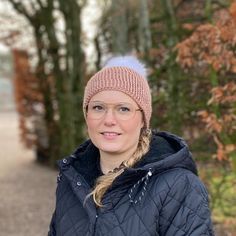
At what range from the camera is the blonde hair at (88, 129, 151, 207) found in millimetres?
2203

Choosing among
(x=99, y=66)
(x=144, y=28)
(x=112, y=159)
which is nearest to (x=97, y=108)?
(x=112, y=159)

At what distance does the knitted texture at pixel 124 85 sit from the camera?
2.28 m

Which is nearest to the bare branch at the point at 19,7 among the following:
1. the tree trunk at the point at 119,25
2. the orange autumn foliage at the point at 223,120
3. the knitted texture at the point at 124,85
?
the tree trunk at the point at 119,25

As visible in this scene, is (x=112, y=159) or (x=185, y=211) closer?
(x=185, y=211)

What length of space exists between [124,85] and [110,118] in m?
0.15

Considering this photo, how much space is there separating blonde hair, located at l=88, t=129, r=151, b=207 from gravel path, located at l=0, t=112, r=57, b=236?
512cm

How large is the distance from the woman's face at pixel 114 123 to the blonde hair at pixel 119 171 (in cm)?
3

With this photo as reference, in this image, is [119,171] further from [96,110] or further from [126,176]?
[96,110]

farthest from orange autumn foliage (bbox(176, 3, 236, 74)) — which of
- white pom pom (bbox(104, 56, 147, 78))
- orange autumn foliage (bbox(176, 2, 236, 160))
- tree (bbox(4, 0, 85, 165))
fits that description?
tree (bbox(4, 0, 85, 165))

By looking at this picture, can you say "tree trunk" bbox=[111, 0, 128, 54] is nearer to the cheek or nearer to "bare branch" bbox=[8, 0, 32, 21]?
the cheek

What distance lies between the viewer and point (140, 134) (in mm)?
2359

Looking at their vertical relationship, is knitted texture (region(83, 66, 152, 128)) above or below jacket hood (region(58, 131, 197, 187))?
above

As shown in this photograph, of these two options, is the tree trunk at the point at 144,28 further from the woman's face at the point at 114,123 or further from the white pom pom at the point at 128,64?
the woman's face at the point at 114,123

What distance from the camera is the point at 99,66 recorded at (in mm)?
8969
